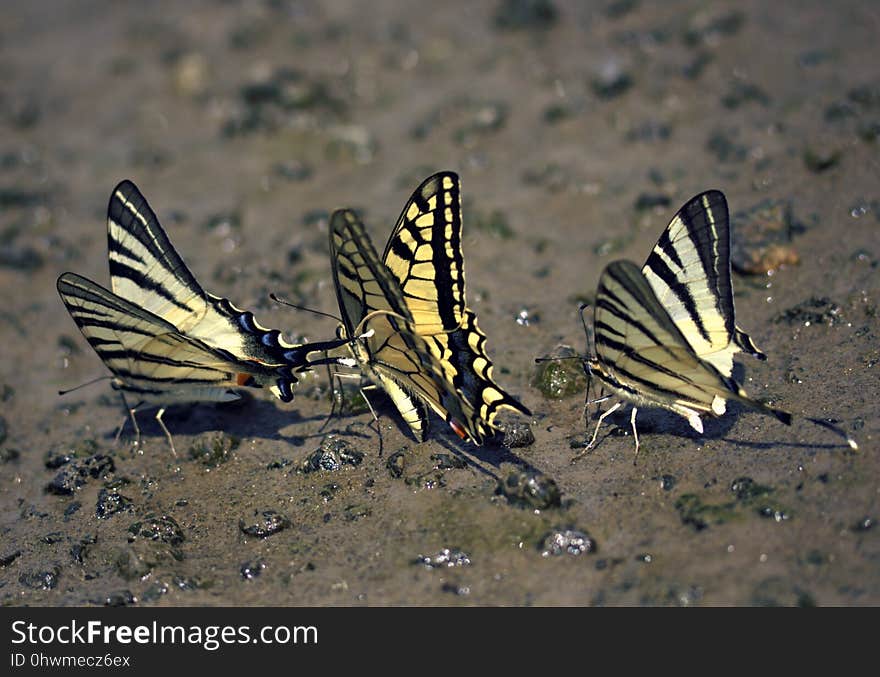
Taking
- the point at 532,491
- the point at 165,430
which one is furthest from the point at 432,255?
the point at 165,430

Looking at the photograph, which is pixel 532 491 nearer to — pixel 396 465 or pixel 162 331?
pixel 396 465

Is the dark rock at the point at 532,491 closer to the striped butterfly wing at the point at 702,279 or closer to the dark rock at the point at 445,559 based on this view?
the dark rock at the point at 445,559

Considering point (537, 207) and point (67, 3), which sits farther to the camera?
point (67, 3)

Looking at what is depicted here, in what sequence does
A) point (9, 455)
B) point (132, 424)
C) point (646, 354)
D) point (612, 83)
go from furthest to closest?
point (612, 83), point (132, 424), point (9, 455), point (646, 354)

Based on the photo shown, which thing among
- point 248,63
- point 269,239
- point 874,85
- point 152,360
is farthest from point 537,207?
point 248,63
